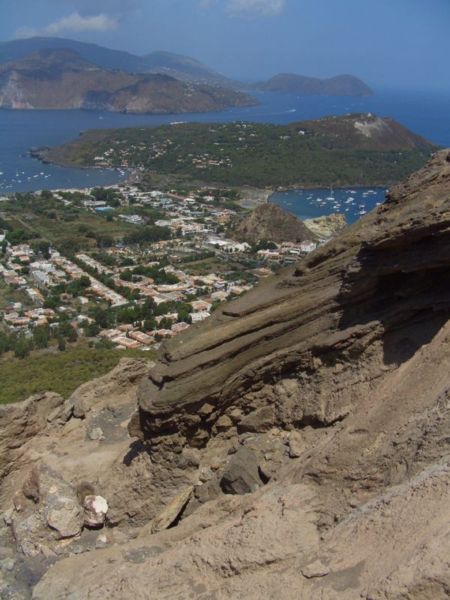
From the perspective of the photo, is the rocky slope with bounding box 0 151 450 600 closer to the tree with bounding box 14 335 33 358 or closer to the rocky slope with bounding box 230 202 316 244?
the tree with bounding box 14 335 33 358

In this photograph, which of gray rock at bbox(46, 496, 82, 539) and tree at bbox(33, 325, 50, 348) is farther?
tree at bbox(33, 325, 50, 348)

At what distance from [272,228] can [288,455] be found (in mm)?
80531

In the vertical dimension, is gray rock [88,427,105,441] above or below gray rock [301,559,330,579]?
below

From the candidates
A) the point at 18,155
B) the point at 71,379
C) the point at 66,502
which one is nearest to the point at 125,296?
the point at 71,379

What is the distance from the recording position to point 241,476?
1080 cm

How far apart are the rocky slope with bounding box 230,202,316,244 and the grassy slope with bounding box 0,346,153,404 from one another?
54.3 metres

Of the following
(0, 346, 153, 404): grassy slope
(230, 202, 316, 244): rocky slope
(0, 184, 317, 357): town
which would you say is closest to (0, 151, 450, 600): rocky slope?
(0, 346, 153, 404): grassy slope

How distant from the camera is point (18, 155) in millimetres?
164875

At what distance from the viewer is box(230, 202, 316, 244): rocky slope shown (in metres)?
90.2

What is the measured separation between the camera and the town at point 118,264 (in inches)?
2126

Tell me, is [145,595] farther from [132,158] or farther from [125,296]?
[132,158]

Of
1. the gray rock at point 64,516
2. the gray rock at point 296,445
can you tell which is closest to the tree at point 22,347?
the gray rock at point 64,516

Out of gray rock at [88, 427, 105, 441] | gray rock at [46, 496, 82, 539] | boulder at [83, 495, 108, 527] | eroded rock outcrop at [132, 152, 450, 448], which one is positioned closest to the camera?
eroded rock outcrop at [132, 152, 450, 448]

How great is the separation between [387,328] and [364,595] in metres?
5.29
